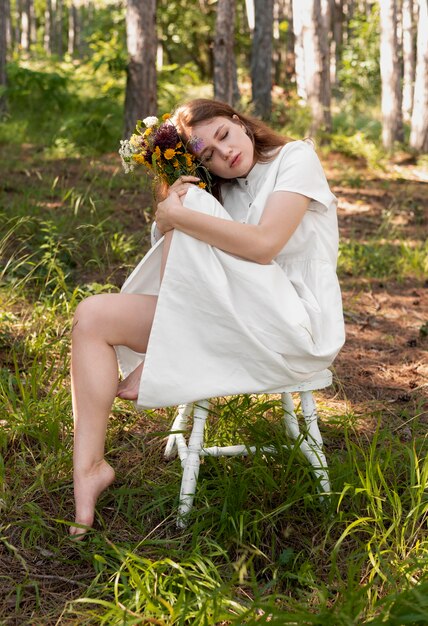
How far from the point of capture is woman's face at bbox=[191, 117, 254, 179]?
8.23 ft

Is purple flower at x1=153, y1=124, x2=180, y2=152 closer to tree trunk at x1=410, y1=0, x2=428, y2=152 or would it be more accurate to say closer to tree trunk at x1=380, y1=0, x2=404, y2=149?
tree trunk at x1=380, y1=0, x2=404, y2=149

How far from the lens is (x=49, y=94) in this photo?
888 cm

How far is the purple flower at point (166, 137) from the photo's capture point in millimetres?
2490

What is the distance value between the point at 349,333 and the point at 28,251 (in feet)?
7.24

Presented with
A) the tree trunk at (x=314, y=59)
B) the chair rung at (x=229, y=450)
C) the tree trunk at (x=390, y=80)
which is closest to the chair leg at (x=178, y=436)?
the chair rung at (x=229, y=450)

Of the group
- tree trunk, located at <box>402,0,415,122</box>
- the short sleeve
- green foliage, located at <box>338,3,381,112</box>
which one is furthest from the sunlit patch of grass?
green foliage, located at <box>338,3,381,112</box>

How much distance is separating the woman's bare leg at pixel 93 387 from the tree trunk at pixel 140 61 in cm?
515

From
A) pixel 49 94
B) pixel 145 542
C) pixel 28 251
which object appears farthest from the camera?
pixel 49 94

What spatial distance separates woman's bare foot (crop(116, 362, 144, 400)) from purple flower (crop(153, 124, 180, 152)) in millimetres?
809

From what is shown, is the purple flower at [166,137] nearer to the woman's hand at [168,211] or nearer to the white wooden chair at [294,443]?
the woman's hand at [168,211]

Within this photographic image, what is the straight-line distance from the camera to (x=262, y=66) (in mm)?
10398

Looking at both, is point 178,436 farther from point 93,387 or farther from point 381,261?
point 381,261

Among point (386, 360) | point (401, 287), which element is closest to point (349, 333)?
point (386, 360)

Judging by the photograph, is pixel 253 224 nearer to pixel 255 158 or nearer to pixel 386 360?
pixel 255 158
